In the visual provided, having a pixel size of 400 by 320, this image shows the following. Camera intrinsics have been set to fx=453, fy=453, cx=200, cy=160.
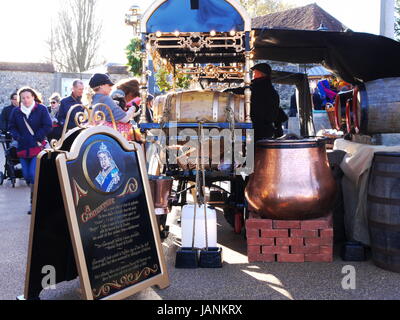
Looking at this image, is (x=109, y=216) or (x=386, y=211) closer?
(x=109, y=216)

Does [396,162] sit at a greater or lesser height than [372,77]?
lesser

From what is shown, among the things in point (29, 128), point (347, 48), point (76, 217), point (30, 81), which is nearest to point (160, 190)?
point (76, 217)

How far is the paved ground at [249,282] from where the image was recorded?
321 cm

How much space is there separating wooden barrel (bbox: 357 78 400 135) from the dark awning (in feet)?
0.98

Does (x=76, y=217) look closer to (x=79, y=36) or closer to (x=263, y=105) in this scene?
(x=263, y=105)

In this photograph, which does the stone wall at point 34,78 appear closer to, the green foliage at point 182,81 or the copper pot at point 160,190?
the green foliage at point 182,81

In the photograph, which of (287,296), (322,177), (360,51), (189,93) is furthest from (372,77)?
(287,296)

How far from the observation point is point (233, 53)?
5.78 metres

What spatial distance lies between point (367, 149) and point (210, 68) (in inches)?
142

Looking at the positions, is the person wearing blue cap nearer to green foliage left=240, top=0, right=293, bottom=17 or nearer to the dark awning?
the dark awning

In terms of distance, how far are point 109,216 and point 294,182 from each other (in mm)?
1690

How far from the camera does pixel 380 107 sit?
4.34 m

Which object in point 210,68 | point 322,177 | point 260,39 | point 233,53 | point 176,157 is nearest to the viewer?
point 322,177
